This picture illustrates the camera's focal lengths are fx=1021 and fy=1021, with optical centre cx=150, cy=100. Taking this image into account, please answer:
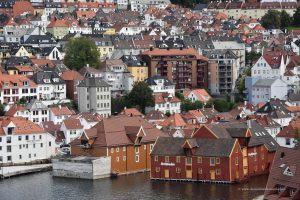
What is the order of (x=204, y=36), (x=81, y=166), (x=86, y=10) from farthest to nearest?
(x=86, y=10), (x=204, y=36), (x=81, y=166)

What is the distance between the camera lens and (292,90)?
225 feet

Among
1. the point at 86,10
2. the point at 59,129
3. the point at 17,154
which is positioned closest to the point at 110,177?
the point at 17,154

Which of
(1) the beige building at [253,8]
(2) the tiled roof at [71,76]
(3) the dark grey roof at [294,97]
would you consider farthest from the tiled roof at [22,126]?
(1) the beige building at [253,8]

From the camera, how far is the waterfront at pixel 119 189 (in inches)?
1587

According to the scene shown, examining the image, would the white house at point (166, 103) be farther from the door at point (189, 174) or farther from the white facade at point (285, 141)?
the door at point (189, 174)

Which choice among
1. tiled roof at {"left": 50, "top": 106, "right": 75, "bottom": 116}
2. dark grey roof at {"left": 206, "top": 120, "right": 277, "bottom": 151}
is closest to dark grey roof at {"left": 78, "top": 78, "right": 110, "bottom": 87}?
tiled roof at {"left": 50, "top": 106, "right": 75, "bottom": 116}

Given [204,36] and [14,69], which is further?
[204,36]

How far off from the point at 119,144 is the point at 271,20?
198ft

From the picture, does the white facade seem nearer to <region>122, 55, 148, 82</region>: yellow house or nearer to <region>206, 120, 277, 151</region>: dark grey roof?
<region>206, 120, 277, 151</region>: dark grey roof

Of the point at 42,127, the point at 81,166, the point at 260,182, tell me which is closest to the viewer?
the point at 260,182

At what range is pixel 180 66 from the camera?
74.0 metres

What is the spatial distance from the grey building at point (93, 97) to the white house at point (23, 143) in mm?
11837

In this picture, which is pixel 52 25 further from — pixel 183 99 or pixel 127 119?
pixel 127 119

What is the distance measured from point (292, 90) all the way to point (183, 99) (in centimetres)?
737
